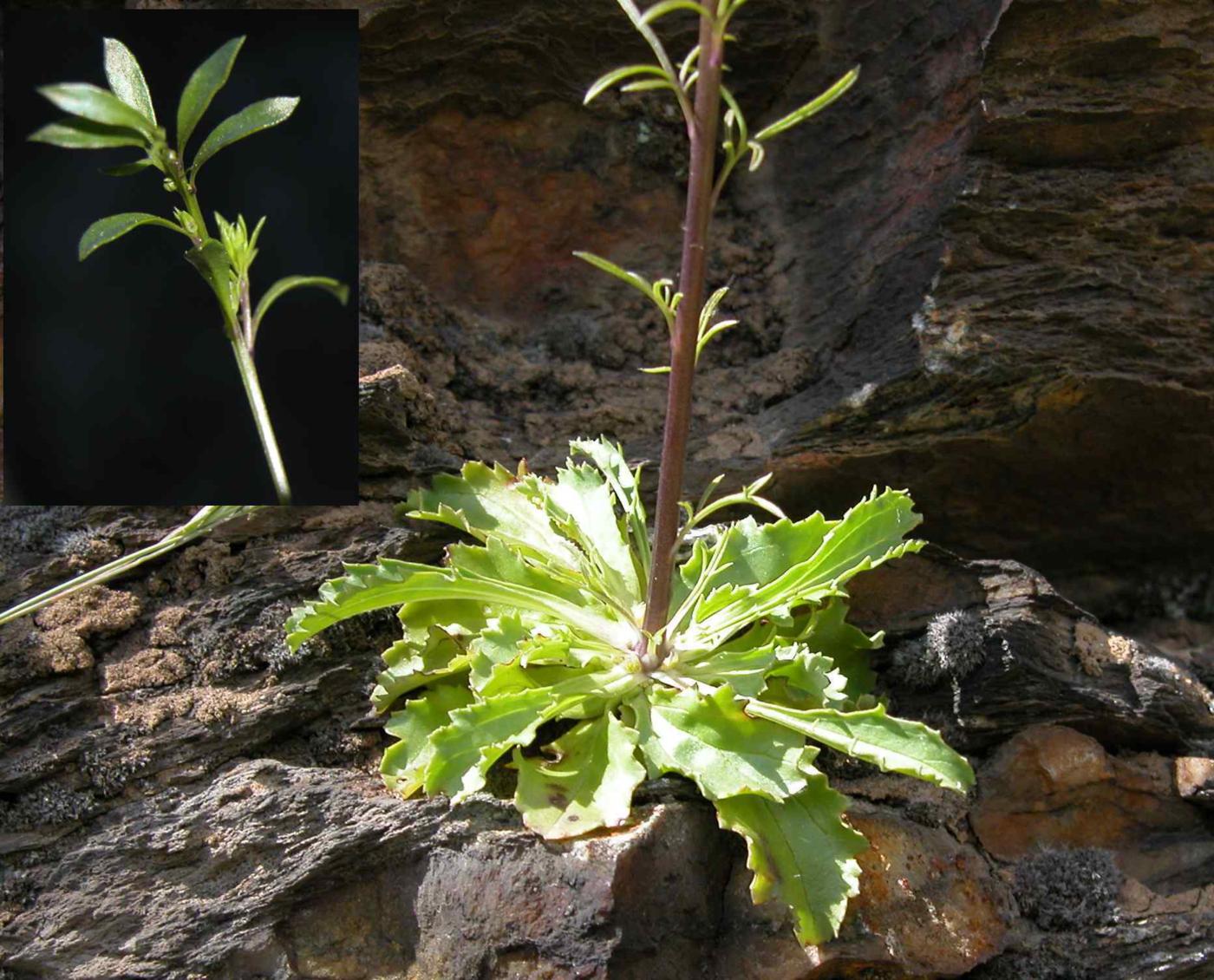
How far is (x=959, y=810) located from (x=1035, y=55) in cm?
231

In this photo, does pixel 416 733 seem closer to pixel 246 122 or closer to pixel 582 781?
pixel 582 781

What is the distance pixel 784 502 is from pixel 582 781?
5.03 ft

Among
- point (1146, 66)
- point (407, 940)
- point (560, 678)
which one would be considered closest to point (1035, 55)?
point (1146, 66)

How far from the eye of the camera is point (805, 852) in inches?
100

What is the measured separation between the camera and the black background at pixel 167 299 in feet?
11.5

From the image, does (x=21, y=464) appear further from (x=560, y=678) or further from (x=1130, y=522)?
(x=1130, y=522)

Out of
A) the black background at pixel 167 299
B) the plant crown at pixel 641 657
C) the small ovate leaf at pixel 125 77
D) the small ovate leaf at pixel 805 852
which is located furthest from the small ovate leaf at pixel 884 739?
the small ovate leaf at pixel 125 77

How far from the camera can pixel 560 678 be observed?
9.59 feet

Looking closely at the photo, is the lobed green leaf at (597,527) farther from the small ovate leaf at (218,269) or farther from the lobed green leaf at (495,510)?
→ the small ovate leaf at (218,269)

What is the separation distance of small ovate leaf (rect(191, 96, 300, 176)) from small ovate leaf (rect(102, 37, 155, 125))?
6.4 inches

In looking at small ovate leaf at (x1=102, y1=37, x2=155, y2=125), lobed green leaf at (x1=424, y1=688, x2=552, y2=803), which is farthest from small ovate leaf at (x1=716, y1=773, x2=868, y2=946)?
small ovate leaf at (x1=102, y1=37, x2=155, y2=125)

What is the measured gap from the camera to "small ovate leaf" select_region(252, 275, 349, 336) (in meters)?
3.51

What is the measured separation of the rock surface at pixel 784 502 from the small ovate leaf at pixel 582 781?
9 cm

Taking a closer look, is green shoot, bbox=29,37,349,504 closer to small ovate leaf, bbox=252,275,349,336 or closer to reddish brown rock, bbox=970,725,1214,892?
small ovate leaf, bbox=252,275,349,336
